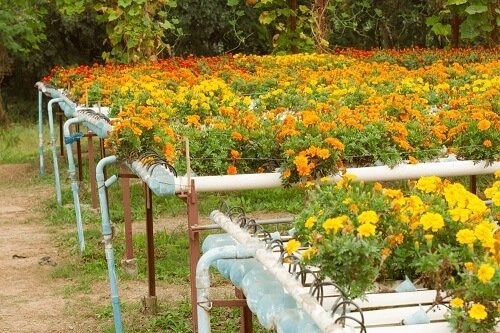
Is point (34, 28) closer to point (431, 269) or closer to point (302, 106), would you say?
point (302, 106)

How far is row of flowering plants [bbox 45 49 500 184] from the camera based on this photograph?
5.48 m

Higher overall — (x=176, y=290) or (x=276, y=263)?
(x=276, y=263)

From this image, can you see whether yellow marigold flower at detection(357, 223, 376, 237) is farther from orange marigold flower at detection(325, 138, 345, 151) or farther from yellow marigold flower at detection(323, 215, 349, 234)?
orange marigold flower at detection(325, 138, 345, 151)

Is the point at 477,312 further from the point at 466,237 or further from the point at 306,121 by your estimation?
the point at 306,121

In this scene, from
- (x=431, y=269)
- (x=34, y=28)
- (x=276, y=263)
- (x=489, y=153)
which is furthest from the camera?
(x=34, y=28)

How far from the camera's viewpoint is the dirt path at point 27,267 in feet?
23.2

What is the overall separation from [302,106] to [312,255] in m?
4.08

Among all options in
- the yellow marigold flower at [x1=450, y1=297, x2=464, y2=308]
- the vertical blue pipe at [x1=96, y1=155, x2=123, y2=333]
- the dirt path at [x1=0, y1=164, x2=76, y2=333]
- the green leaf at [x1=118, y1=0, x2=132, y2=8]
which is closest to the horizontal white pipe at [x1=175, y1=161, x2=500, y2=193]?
the vertical blue pipe at [x1=96, y1=155, x2=123, y2=333]

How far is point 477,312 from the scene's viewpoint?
8.69 feet

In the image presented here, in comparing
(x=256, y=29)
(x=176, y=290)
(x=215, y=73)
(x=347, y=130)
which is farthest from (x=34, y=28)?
(x=347, y=130)

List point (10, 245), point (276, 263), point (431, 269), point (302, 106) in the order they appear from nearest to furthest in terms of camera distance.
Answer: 1. point (431, 269)
2. point (276, 263)
3. point (302, 106)
4. point (10, 245)

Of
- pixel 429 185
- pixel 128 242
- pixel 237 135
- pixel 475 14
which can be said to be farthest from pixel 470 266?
pixel 475 14

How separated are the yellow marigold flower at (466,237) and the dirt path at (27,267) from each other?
4.24 metres

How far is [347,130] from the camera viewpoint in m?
5.65
